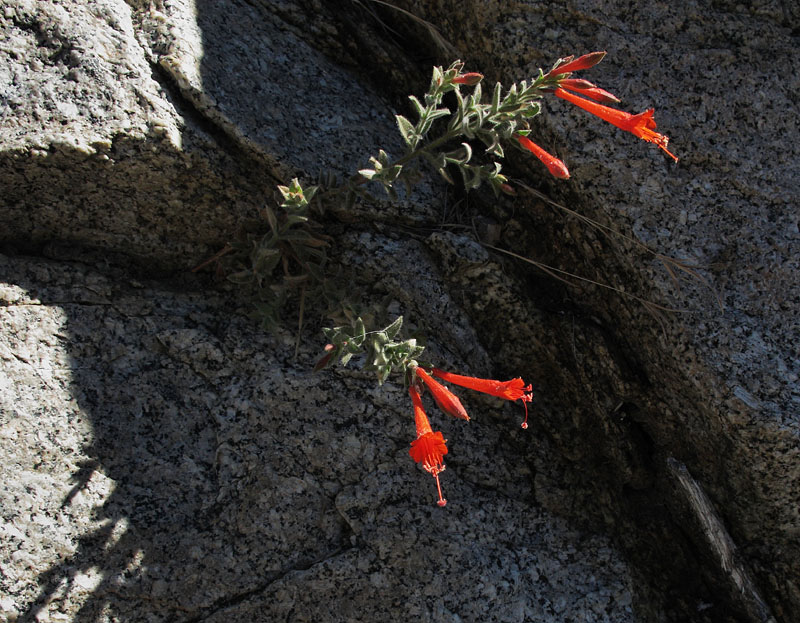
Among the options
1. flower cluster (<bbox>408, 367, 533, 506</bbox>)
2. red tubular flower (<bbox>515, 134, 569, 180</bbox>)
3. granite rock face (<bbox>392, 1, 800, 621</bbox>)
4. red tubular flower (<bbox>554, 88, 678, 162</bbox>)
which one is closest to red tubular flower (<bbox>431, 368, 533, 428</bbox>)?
flower cluster (<bbox>408, 367, 533, 506</bbox>)

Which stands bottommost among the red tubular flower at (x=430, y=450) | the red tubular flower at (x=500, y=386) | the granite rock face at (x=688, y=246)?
the red tubular flower at (x=430, y=450)

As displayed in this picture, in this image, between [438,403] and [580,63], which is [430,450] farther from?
[580,63]

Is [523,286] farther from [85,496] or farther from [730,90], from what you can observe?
[85,496]

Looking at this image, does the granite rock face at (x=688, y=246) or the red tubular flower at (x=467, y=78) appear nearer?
the granite rock face at (x=688, y=246)

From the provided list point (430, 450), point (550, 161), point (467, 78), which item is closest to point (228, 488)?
point (430, 450)

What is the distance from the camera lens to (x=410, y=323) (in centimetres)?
299

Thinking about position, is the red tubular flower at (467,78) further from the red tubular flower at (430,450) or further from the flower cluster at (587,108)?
the red tubular flower at (430,450)

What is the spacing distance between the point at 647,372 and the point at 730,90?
4.10 feet

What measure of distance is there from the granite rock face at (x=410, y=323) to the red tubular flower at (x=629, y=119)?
0.23 meters

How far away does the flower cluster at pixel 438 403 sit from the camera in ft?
7.70

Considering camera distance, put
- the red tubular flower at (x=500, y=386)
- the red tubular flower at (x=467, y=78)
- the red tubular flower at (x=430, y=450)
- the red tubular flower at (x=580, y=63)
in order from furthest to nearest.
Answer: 1. the red tubular flower at (x=467, y=78)
2. the red tubular flower at (x=580, y=63)
3. the red tubular flower at (x=500, y=386)
4. the red tubular flower at (x=430, y=450)

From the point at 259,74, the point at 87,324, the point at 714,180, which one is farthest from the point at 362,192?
the point at 714,180

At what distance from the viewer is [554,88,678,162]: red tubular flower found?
96.8 inches

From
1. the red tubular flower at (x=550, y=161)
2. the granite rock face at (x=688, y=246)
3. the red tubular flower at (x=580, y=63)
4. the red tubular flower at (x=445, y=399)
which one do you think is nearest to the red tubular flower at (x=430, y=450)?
the red tubular flower at (x=445, y=399)
